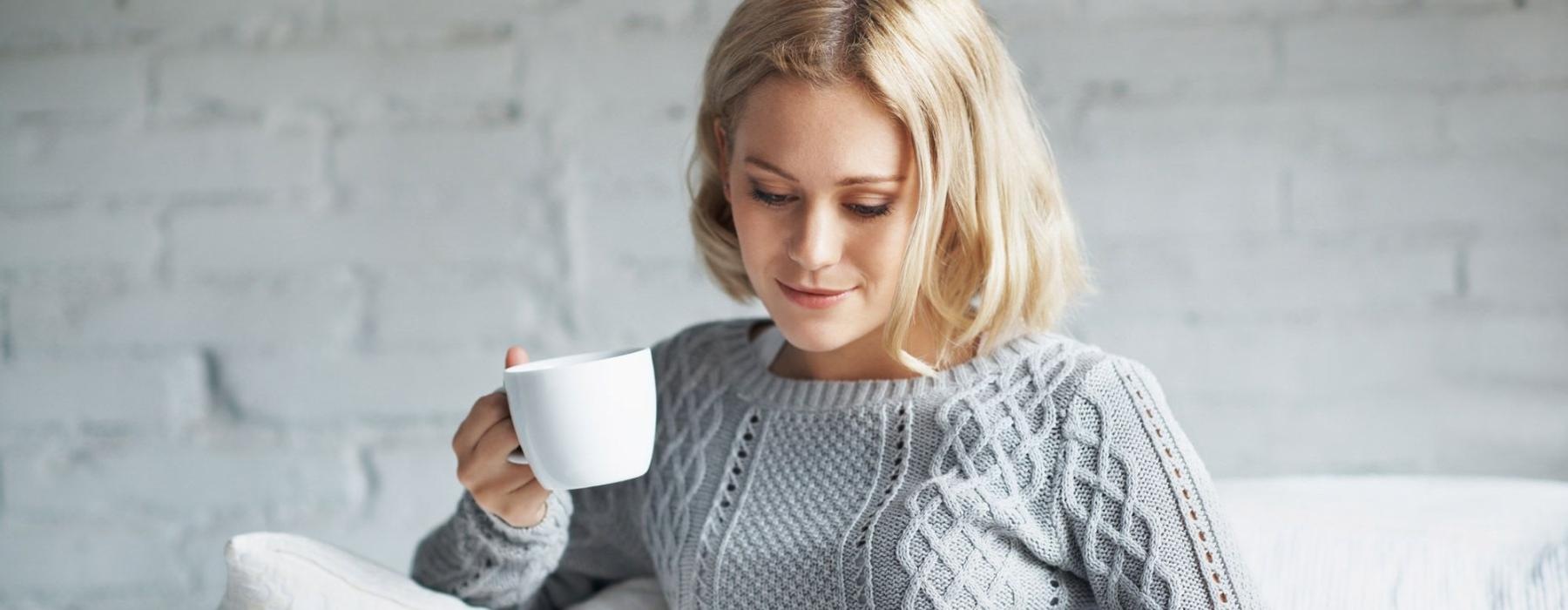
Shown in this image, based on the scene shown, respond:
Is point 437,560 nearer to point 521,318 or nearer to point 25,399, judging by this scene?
point 521,318

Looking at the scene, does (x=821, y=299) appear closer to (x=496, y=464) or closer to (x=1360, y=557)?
(x=496, y=464)

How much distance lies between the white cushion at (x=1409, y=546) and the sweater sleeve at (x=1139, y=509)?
0.07 metres

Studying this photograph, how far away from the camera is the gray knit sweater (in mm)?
798

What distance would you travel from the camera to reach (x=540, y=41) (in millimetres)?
1291

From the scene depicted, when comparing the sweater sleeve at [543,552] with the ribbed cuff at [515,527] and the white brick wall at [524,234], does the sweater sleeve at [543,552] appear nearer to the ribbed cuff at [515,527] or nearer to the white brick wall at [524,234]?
the ribbed cuff at [515,527]

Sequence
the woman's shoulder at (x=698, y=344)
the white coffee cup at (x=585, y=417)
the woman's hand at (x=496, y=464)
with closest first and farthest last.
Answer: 1. the white coffee cup at (x=585, y=417)
2. the woman's hand at (x=496, y=464)
3. the woman's shoulder at (x=698, y=344)

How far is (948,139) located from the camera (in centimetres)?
81

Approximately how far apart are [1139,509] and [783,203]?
0.31 metres

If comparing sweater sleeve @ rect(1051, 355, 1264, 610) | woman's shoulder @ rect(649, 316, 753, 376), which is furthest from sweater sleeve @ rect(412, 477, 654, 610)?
sweater sleeve @ rect(1051, 355, 1264, 610)

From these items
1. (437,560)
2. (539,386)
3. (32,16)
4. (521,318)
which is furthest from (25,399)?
(539,386)

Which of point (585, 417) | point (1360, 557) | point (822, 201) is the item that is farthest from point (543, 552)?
point (1360, 557)

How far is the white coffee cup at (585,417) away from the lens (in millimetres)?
718

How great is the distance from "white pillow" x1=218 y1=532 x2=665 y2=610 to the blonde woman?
81mm

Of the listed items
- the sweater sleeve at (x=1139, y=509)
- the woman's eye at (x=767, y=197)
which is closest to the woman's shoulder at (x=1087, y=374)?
the sweater sleeve at (x=1139, y=509)
